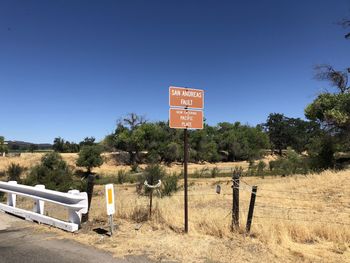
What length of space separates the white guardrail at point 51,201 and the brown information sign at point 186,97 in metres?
3.19

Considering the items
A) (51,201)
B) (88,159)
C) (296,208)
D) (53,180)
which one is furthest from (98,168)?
(51,201)

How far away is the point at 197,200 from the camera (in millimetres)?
16484

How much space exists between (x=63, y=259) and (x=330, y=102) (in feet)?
93.3

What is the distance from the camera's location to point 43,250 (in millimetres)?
6926

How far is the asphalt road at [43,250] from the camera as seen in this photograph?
20.7 feet

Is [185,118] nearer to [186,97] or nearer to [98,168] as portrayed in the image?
[186,97]

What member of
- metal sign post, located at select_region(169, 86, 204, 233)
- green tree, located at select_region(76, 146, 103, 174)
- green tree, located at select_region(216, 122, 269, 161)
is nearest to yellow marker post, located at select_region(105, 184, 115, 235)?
metal sign post, located at select_region(169, 86, 204, 233)

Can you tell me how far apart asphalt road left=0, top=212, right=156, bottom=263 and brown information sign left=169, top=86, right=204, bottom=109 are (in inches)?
140

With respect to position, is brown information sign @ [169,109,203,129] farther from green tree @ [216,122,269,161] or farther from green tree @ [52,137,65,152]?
green tree @ [52,137,65,152]

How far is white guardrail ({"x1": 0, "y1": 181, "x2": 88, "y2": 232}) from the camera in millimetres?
8625

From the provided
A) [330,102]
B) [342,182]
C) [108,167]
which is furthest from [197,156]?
[342,182]

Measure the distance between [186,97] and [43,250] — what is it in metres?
4.46

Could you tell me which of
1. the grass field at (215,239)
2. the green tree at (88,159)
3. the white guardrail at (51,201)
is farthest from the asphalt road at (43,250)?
the green tree at (88,159)

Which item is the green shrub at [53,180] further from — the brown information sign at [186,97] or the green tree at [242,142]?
the green tree at [242,142]
